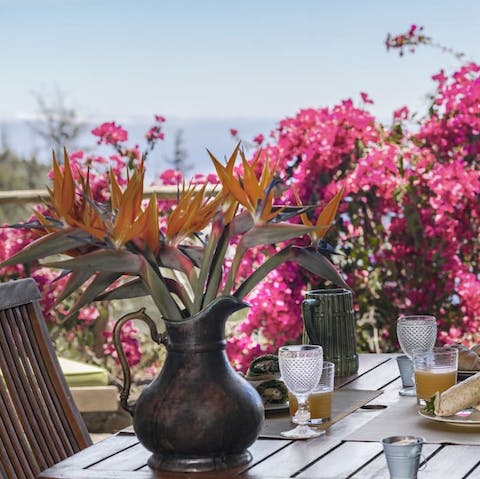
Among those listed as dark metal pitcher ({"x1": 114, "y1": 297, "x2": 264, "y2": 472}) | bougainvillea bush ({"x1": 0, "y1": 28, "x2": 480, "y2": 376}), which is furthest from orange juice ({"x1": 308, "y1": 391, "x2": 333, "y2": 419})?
bougainvillea bush ({"x1": 0, "y1": 28, "x2": 480, "y2": 376})

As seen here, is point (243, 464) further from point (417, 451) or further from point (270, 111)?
point (270, 111)

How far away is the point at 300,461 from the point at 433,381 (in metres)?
0.44

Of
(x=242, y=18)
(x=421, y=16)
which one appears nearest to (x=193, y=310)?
(x=421, y=16)

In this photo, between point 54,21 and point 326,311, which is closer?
point 326,311

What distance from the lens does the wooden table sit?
5.51ft

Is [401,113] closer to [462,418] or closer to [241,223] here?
[462,418]

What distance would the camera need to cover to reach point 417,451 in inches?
62.0

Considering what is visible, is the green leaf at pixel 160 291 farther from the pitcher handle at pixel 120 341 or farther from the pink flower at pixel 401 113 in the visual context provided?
the pink flower at pixel 401 113

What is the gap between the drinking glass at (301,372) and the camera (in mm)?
1896

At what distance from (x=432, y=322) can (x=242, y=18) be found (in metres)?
18.9

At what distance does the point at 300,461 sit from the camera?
176cm

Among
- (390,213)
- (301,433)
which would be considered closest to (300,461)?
(301,433)

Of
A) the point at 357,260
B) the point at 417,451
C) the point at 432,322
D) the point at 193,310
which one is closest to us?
the point at 417,451

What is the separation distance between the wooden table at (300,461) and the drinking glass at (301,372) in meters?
0.04
